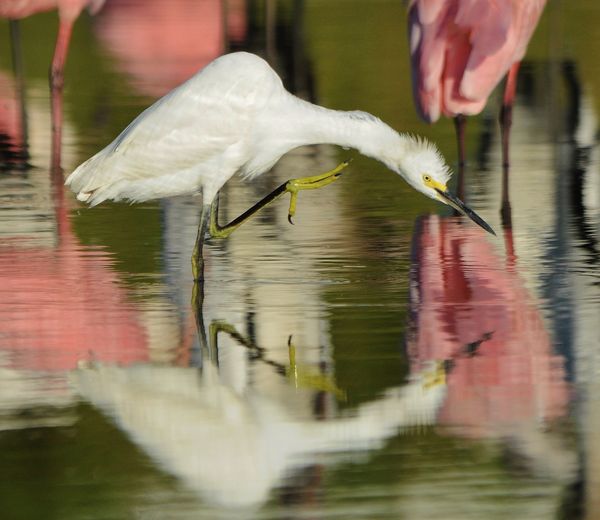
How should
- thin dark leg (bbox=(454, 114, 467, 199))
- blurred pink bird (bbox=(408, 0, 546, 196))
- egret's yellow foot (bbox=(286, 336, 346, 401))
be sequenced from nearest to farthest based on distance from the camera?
egret's yellow foot (bbox=(286, 336, 346, 401)) < blurred pink bird (bbox=(408, 0, 546, 196)) < thin dark leg (bbox=(454, 114, 467, 199))

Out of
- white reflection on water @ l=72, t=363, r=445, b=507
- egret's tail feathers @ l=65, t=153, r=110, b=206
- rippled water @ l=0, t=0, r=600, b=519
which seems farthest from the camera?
egret's tail feathers @ l=65, t=153, r=110, b=206

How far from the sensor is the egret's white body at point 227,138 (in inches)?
357

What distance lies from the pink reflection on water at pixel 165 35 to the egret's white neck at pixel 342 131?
7.74 meters

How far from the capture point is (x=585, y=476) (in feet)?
20.9

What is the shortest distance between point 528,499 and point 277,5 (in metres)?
18.7

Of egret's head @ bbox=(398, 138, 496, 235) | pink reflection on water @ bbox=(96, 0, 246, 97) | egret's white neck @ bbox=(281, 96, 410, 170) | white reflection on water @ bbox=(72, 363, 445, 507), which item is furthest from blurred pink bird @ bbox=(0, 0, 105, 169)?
white reflection on water @ bbox=(72, 363, 445, 507)

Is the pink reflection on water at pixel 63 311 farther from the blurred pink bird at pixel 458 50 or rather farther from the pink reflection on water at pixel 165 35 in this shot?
the pink reflection on water at pixel 165 35

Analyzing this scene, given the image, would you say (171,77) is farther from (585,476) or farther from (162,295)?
(585,476)

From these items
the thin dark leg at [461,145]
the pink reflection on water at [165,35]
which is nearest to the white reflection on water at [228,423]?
the thin dark leg at [461,145]

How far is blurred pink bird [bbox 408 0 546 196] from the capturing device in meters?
12.0

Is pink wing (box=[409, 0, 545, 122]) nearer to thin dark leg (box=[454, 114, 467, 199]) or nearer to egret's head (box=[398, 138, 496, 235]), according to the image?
thin dark leg (box=[454, 114, 467, 199])

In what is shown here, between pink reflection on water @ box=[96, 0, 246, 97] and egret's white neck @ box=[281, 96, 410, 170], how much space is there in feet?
25.4

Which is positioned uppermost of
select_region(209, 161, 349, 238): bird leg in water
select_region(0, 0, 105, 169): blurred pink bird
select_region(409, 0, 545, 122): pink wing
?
select_region(0, 0, 105, 169): blurred pink bird

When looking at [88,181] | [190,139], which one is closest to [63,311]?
[88,181]
